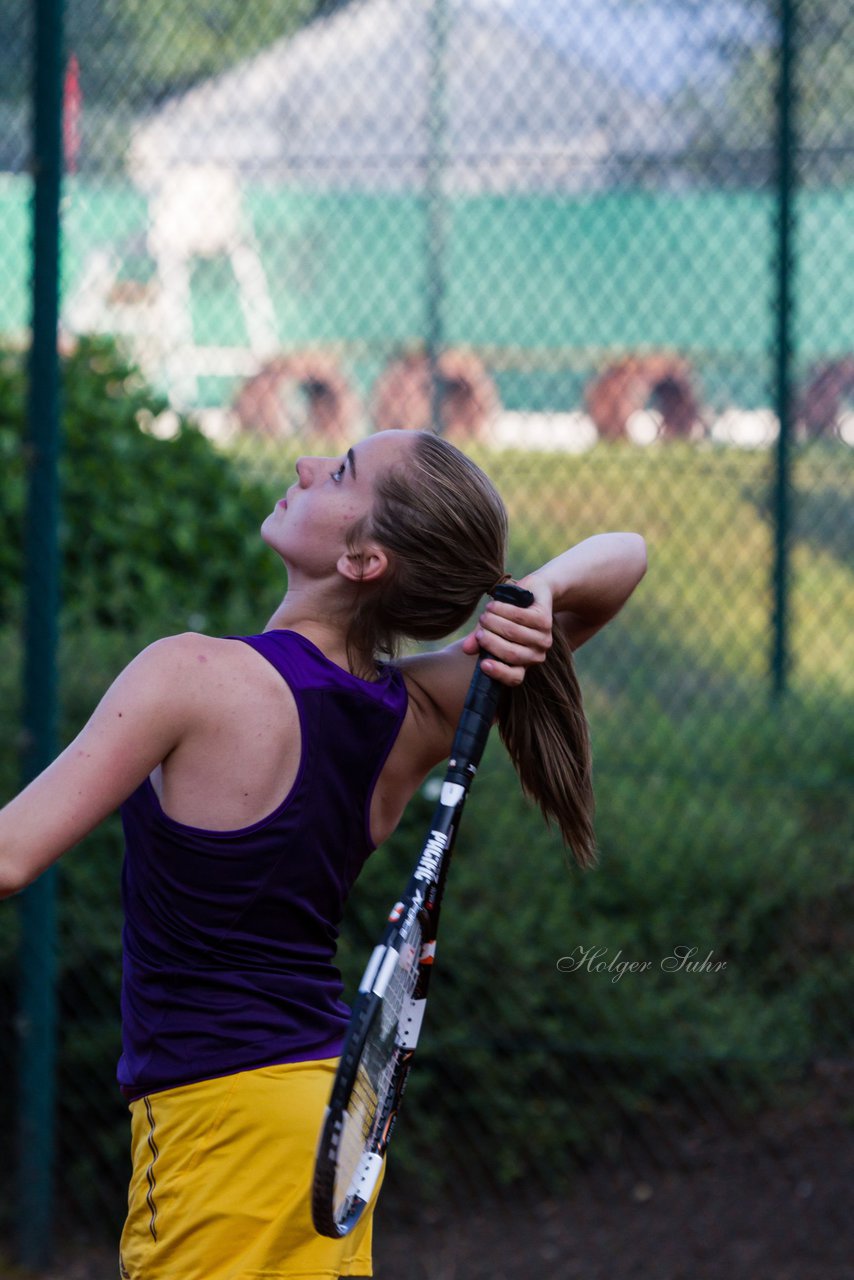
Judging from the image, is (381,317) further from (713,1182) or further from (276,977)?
(276,977)

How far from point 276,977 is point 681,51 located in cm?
330

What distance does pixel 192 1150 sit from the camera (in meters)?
2.03

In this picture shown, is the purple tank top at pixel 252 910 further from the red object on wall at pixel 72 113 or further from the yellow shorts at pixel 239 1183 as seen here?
the red object on wall at pixel 72 113

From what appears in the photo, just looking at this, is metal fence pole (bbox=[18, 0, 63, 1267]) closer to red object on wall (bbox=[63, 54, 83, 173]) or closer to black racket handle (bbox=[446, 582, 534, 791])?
red object on wall (bbox=[63, 54, 83, 173])

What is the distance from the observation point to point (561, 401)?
4.58m

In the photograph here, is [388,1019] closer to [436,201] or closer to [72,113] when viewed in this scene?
[72,113]

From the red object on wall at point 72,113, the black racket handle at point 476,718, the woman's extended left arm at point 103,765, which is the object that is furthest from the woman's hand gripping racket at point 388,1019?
the red object on wall at point 72,113

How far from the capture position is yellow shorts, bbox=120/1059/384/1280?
2004 mm

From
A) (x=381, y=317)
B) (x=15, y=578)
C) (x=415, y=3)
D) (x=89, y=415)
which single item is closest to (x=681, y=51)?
Answer: (x=415, y=3)

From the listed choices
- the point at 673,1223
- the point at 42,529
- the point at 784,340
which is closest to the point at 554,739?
the point at 42,529

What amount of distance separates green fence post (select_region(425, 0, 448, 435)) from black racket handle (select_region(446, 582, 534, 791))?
2.43 m

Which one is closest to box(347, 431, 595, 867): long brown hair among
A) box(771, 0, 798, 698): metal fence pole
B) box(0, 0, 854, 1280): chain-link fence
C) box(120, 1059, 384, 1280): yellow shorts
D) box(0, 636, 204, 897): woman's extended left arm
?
box(0, 636, 204, 897): woman's extended left arm

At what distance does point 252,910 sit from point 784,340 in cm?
313
